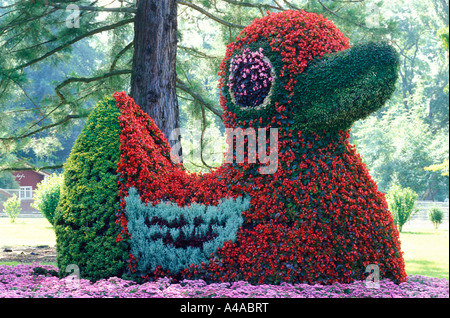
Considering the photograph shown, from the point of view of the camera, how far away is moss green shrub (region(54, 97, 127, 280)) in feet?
14.9

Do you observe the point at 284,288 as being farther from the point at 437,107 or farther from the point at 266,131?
the point at 437,107

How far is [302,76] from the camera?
14.6 ft

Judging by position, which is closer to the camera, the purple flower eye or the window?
the purple flower eye

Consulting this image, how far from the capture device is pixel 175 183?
16.3 feet

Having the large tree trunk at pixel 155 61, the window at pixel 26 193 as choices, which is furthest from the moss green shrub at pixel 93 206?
the window at pixel 26 193

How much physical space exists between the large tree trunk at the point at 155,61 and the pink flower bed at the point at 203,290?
11.4ft

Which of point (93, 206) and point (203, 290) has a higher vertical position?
point (93, 206)

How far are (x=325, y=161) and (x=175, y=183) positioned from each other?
156 centimetres

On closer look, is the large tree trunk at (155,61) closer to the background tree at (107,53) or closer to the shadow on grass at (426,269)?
the background tree at (107,53)

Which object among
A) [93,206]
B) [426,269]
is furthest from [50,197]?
[426,269]

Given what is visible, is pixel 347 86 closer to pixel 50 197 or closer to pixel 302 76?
pixel 302 76

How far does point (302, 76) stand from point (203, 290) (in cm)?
213

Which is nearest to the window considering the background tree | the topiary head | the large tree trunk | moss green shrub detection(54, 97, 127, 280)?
the background tree

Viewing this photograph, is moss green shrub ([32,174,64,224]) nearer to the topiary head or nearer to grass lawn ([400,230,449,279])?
grass lawn ([400,230,449,279])
